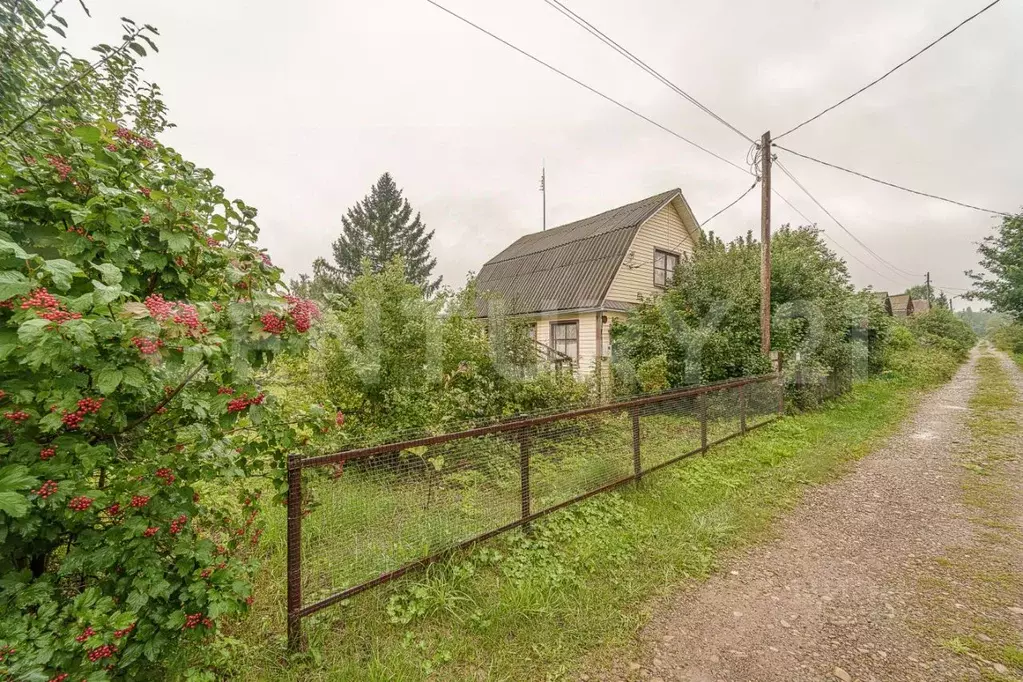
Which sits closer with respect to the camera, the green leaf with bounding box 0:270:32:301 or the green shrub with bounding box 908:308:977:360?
the green leaf with bounding box 0:270:32:301

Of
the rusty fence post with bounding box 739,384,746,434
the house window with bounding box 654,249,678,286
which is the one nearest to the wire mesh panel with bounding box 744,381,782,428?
the rusty fence post with bounding box 739,384,746,434

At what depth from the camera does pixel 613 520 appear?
13.7 ft

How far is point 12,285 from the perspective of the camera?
1.37m

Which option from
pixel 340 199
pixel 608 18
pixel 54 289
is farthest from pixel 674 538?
pixel 340 199

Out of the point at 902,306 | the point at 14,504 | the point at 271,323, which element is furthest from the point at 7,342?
the point at 902,306

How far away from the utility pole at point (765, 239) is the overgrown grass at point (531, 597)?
17.6 ft

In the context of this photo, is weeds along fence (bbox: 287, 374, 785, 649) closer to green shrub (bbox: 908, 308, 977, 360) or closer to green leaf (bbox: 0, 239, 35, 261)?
green leaf (bbox: 0, 239, 35, 261)

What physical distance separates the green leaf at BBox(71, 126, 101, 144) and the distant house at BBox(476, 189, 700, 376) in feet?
31.4

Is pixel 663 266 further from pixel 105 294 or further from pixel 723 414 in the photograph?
pixel 105 294

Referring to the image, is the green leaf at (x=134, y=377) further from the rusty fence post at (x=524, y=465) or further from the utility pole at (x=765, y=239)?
the utility pole at (x=765, y=239)

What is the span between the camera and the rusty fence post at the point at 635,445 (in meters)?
4.82

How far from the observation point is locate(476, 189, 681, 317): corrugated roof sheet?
1294 centimetres

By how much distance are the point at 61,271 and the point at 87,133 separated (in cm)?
82

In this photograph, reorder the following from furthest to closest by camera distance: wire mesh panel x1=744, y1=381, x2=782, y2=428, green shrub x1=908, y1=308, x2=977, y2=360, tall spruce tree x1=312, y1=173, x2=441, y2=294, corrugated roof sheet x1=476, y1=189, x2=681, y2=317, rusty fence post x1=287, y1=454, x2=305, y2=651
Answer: tall spruce tree x1=312, y1=173, x2=441, y2=294, green shrub x1=908, y1=308, x2=977, y2=360, corrugated roof sheet x1=476, y1=189, x2=681, y2=317, wire mesh panel x1=744, y1=381, x2=782, y2=428, rusty fence post x1=287, y1=454, x2=305, y2=651
